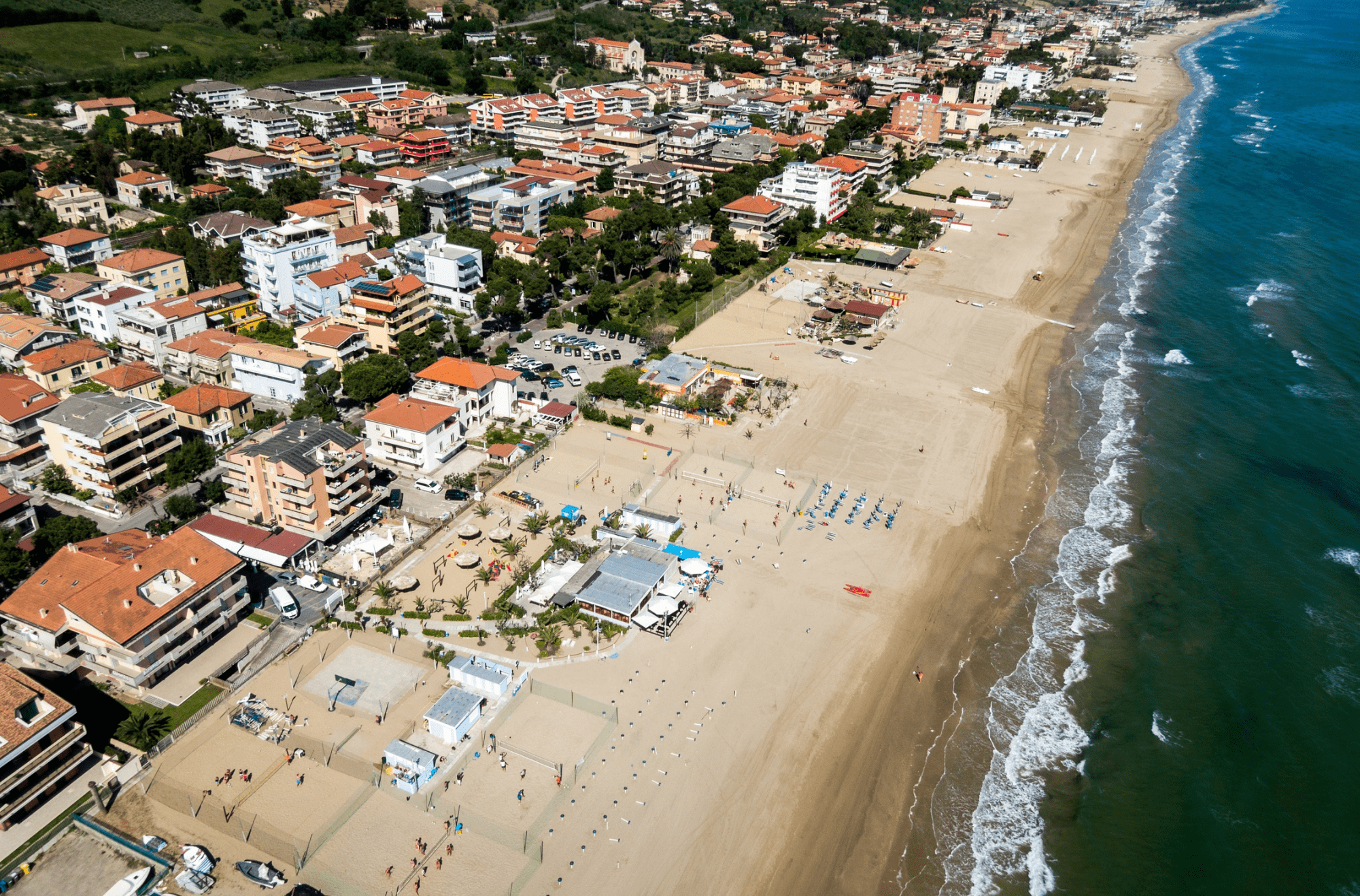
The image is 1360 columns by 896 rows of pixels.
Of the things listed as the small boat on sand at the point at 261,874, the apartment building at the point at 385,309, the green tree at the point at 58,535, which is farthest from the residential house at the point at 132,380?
the small boat on sand at the point at 261,874

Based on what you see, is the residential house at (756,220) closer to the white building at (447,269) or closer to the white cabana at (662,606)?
the white building at (447,269)

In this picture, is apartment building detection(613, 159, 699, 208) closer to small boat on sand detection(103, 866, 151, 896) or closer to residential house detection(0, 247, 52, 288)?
residential house detection(0, 247, 52, 288)

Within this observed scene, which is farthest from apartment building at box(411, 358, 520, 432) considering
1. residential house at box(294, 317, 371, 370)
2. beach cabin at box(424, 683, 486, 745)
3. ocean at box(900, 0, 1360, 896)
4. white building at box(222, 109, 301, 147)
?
white building at box(222, 109, 301, 147)

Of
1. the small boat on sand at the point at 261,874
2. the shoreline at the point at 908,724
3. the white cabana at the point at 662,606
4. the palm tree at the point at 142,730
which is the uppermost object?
the palm tree at the point at 142,730

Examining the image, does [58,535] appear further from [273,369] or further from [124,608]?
[273,369]

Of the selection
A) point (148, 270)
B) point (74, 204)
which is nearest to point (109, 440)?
point (148, 270)

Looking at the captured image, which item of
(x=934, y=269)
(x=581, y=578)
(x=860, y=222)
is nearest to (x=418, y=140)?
(x=860, y=222)
